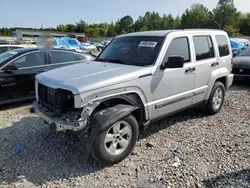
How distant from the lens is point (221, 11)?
71812 millimetres

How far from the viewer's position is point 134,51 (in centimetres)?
424

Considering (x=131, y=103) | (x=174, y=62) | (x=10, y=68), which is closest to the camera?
(x=131, y=103)

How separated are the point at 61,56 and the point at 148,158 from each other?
458 centimetres

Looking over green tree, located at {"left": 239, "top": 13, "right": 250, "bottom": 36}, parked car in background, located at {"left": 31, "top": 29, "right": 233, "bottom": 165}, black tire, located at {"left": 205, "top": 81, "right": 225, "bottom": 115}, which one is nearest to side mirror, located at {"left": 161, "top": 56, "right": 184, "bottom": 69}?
parked car in background, located at {"left": 31, "top": 29, "right": 233, "bottom": 165}

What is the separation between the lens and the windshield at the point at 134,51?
3.98 metres

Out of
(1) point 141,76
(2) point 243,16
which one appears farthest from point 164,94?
(2) point 243,16

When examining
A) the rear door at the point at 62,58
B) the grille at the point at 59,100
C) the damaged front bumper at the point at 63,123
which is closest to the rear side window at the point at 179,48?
the grille at the point at 59,100

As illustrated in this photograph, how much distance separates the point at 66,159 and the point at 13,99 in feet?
10.1

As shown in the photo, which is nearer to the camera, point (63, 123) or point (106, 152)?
point (63, 123)

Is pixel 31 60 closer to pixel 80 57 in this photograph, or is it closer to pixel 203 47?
pixel 80 57

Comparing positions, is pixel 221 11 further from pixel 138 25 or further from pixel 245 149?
pixel 245 149

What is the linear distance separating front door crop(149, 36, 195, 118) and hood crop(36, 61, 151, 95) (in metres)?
0.38

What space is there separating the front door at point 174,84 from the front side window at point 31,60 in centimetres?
395

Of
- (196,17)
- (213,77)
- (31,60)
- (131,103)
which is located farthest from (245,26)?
(131,103)
